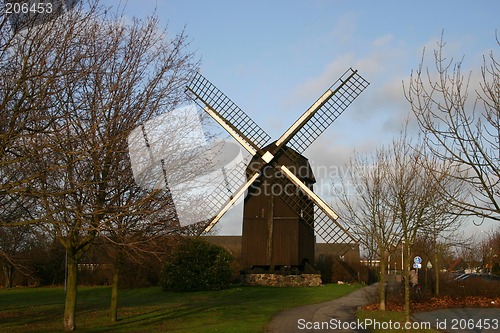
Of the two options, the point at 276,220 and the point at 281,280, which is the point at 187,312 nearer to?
the point at 281,280

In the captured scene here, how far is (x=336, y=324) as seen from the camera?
18.0 m

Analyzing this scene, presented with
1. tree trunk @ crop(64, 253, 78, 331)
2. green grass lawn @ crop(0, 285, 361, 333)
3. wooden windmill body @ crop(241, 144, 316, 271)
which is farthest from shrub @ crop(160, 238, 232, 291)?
tree trunk @ crop(64, 253, 78, 331)

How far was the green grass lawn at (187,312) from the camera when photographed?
56.4 feet

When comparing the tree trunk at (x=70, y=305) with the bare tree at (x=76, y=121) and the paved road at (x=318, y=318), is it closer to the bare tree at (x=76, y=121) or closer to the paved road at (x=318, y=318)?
the bare tree at (x=76, y=121)

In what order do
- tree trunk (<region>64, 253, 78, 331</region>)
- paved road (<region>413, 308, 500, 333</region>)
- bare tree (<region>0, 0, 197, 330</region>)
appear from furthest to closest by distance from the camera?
paved road (<region>413, 308, 500, 333</region>) < tree trunk (<region>64, 253, 78, 331</region>) < bare tree (<region>0, 0, 197, 330</region>)

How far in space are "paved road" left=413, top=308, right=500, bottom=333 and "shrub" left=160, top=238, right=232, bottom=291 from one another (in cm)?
1423

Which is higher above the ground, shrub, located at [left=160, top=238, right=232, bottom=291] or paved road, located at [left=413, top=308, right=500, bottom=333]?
shrub, located at [left=160, top=238, right=232, bottom=291]

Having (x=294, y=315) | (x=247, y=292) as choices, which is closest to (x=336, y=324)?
(x=294, y=315)

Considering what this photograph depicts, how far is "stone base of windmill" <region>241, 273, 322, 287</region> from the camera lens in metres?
34.1

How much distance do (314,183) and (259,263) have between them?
20.6 ft

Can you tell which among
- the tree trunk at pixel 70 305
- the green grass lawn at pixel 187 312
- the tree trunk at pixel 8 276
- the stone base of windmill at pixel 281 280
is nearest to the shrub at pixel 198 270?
the green grass lawn at pixel 187 312

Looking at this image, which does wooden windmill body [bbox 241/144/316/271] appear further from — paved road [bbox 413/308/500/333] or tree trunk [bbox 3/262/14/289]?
tree trunk [bbox 3/262/14/289]

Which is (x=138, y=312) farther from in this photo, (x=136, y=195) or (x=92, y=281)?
(x=92, y=281)

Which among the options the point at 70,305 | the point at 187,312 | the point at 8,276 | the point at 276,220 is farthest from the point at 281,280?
the point at 8,276
